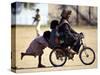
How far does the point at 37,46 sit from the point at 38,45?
0.04 feet

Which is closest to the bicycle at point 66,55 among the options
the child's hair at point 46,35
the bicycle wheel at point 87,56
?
the bicycle wheel at point 87,56

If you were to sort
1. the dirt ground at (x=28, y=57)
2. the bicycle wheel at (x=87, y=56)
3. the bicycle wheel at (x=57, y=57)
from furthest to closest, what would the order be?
the bicycle wheel at (x=87, y=56) → the bicycle wheel at (x=57, y=57) → the dirt ground at (x=28, y=57)

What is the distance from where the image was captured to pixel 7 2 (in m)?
1.82

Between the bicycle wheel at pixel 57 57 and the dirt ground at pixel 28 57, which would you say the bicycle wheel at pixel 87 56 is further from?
the bicycle wheel at pixel 57 57

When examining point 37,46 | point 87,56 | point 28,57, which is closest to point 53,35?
point 37,46

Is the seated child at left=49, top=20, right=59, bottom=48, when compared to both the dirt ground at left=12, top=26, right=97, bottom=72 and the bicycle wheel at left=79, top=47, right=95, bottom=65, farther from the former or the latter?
the bicycle wheel at left=79, top=47, right=95, bottom=65

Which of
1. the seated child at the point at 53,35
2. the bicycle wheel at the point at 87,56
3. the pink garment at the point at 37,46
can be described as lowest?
the bicycle wheel at the point at 87,56

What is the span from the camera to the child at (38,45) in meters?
1.83

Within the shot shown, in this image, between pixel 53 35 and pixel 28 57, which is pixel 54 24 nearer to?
pixel 53 35

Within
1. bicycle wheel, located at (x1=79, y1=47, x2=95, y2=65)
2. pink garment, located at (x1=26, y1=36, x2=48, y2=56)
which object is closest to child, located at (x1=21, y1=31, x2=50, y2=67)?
pink garment, located at (x1=26, y1=36, x2=48, y2=56)

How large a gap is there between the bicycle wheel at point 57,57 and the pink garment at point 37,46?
0.10 metres

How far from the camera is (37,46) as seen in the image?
1.86 m

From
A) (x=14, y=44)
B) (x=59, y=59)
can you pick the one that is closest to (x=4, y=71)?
(x=14, y=44)

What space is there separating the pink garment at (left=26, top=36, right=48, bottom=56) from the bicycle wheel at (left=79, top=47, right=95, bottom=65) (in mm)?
361
